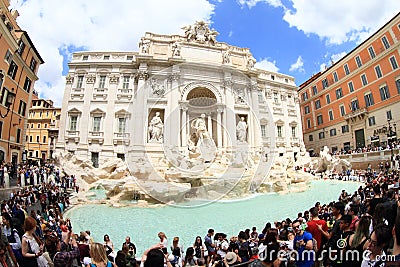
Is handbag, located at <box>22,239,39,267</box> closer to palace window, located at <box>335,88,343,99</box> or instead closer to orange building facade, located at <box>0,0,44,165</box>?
orange building facade, located at <box>0,0,44,165</box>

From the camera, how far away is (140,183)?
11.8 m

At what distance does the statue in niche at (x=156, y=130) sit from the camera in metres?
18.9

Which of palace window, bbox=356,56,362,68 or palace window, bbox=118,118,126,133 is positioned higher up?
palace window, bbox=356,56,362,68

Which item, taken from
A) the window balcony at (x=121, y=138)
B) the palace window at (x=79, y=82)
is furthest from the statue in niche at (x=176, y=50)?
the palace window at (x=79, y=82)

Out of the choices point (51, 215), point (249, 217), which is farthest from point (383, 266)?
point (51, 215)

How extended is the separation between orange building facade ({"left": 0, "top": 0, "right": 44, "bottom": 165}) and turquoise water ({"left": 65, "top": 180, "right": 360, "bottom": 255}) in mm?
9462

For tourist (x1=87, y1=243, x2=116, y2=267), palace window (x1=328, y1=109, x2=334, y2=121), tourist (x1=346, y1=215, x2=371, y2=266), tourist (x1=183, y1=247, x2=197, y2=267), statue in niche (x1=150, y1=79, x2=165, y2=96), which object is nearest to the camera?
tourist (x1=346, y1=215, x2=371, y2=266)

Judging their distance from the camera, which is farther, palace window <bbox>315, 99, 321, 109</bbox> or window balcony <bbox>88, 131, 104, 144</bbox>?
palace window <bbox>315, 99, 321, 109</bbox>

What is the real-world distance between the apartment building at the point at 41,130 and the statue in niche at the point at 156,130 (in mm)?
20797

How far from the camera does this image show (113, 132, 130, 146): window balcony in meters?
20.1

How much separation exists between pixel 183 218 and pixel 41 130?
33679 millimetres

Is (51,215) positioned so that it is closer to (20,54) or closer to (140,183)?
(140,183)

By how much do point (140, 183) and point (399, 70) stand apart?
71.3ft

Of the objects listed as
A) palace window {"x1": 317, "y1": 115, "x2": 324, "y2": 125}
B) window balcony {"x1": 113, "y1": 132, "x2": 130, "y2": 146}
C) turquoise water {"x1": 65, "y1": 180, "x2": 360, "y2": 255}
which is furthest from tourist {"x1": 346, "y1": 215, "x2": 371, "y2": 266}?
palace window {"x1": 317, "y1": 115, "x2": 324, "y2": 125}
